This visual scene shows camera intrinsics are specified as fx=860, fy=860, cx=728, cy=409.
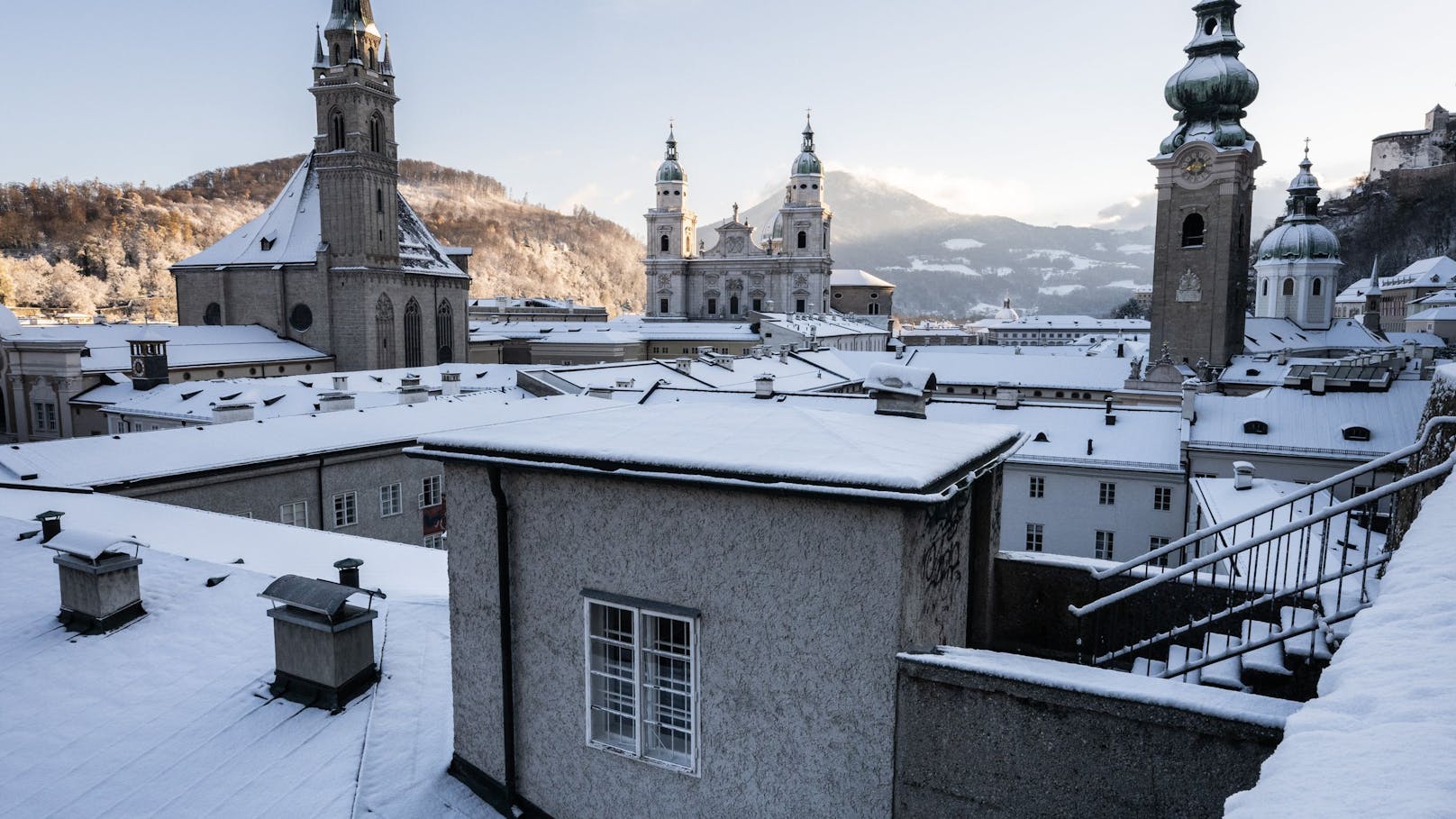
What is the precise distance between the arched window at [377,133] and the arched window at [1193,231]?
53580 millimetres

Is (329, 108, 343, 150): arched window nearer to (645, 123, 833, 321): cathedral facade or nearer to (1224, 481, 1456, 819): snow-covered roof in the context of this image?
(645, 123, 833, 321): cathedral facade

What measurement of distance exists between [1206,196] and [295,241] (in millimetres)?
59636

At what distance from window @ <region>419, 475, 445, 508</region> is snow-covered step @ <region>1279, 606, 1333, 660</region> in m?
22.4

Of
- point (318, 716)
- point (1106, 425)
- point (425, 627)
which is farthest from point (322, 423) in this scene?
point (1106, 425)

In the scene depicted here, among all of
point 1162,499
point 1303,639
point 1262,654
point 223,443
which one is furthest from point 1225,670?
point 1162,499

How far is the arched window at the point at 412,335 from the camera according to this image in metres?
60.1

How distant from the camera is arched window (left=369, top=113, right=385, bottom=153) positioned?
192 ft

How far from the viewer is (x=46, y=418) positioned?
39.1 meters

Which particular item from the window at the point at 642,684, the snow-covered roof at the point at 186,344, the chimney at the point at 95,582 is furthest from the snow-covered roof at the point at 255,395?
the window at the point at 642,684

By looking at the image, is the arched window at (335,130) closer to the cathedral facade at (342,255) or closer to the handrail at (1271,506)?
the cathedral facade at (342,255)

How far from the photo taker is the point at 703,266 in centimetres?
10744

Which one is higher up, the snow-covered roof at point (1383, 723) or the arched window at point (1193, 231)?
the arched window at point (1193, 231)

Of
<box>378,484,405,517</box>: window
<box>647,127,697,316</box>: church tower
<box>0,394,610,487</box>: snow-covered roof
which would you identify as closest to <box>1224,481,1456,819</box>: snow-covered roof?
<box>0,394,610,487</box>: snow-covered roof

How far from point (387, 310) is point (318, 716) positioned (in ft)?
183
